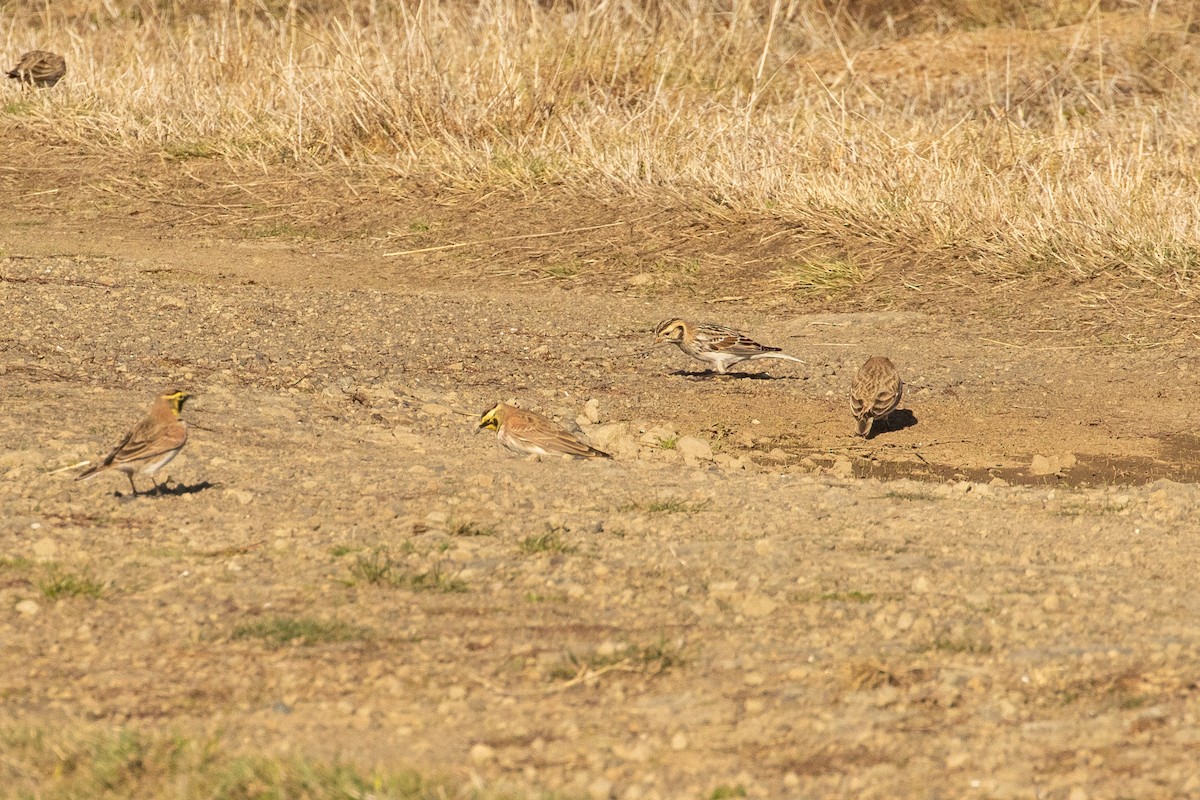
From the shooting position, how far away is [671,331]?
10367 millimetres

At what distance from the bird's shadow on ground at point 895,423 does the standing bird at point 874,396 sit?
19 centimetres

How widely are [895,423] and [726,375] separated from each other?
1548 millimetres

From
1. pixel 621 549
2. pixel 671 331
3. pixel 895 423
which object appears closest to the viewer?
pixel 621 549

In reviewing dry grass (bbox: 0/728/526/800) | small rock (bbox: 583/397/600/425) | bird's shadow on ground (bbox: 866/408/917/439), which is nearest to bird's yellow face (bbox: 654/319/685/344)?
small rock (bbox: 583/397/600/425)

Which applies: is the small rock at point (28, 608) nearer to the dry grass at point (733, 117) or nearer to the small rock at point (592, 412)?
the small rock at point (592, 412)

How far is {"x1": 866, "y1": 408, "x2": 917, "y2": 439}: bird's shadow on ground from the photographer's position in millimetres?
9297

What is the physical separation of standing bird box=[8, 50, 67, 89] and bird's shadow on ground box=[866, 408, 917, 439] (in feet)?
39.4

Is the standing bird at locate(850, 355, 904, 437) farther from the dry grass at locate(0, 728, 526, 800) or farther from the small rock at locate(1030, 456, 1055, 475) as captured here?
the dry grass at locate(0, 728, 526, 800)

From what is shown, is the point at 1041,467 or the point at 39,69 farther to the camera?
the point at 39,69

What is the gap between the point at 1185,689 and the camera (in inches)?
177

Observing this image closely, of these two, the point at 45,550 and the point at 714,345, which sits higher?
the point at 45,550

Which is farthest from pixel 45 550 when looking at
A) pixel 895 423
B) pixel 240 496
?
pixel 895 423

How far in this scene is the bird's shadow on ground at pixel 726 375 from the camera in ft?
34.4

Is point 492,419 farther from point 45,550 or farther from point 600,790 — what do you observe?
point 600,790
